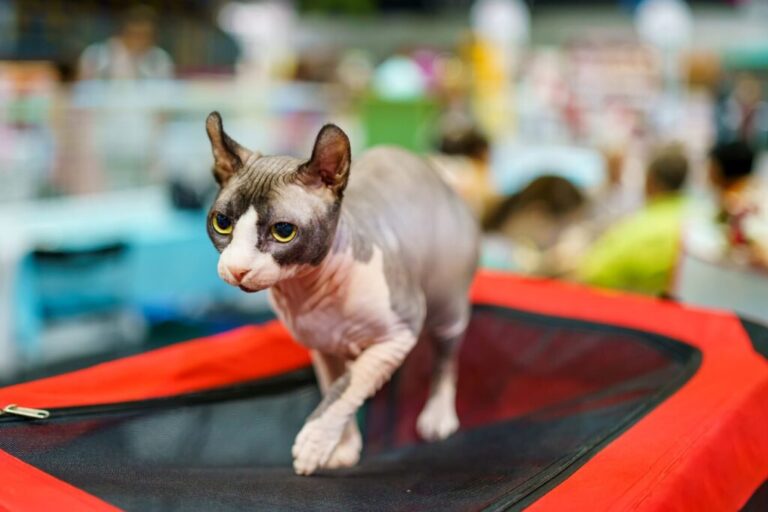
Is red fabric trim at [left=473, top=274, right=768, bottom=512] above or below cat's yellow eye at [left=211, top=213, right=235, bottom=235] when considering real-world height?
below

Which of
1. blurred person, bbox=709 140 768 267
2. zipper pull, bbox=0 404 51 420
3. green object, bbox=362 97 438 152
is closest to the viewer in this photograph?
zipper pull, bbox=0 404 51 420

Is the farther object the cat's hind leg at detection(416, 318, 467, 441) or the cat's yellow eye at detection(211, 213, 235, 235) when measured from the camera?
the cat's hind leg at detection(416, 318, 467, 441)

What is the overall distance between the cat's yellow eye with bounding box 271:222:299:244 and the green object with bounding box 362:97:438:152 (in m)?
4.02

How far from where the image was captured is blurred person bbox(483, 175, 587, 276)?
8.54ft

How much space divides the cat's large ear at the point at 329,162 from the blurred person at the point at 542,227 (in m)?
1.75

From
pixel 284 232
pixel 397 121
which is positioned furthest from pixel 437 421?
pixel 397 121

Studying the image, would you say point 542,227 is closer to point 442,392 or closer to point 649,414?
point 442,392

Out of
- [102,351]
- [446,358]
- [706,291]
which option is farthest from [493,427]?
[102,351]

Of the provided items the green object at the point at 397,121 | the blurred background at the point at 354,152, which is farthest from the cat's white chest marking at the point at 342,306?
the green object at the point at 397,121

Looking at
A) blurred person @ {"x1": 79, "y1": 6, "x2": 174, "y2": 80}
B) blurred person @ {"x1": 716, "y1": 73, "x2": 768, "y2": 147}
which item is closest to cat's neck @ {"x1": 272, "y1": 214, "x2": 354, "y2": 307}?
blurred person @ {"x1": 79, "y1": 6, "x2": 174, "y2": 80}

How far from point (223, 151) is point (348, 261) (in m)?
0.18

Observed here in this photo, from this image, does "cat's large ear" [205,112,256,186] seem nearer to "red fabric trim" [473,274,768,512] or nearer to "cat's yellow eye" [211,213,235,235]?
"cat's yellow eye" [211,213,235,235]

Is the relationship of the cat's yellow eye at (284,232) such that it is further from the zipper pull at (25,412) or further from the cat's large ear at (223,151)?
the zipper pull at (25,412)

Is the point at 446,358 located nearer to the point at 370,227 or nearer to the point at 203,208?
the point at 370,227
